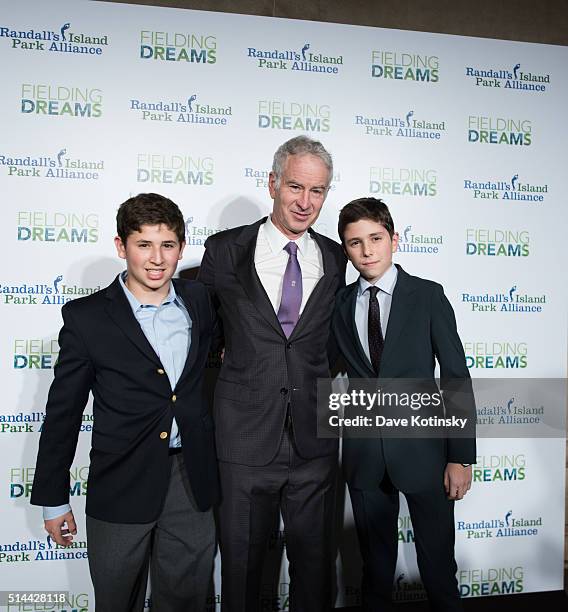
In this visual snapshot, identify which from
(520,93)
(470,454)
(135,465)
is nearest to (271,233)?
(135,465)

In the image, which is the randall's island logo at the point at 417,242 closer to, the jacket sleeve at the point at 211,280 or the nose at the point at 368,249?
the nose at the point at 368,249

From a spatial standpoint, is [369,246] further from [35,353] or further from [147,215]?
[35,353]

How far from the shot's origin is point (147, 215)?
1.77m

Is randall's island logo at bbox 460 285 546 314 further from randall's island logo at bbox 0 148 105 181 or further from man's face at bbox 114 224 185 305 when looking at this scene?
randall's island logo at bbox 0 148 105 181

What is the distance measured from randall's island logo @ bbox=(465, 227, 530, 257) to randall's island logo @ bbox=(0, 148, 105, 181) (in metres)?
1.79

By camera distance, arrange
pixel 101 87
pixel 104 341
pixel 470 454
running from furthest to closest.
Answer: pixel 101 87
pixel 470 454
pixel 104 341

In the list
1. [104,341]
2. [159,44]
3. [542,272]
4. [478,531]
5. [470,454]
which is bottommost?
[478,531]

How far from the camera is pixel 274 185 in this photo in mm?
2082

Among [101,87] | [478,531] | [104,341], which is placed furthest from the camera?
[478,531]

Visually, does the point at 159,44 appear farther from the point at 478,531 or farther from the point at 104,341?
the point at 478,531

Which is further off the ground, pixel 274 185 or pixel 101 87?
pixel 101 87

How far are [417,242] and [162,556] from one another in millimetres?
1788

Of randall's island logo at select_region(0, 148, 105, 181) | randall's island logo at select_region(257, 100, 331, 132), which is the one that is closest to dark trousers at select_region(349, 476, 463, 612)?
randall's island logo at select_region(257, 100, 331, 132)

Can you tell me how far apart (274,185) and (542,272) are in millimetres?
1622
